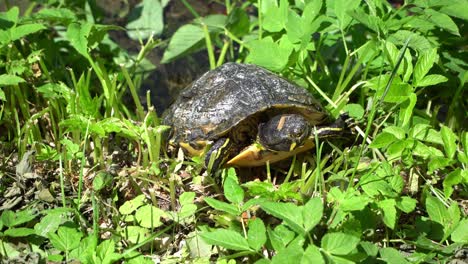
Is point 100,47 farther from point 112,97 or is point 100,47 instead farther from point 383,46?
point 383,46

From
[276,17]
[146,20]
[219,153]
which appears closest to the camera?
[219,153]

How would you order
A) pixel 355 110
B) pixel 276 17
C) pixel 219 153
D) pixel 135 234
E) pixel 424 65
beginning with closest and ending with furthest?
pixel 135 234
pixel 424 65
pixel 219 153
pixel 355 110
pixel 276 17

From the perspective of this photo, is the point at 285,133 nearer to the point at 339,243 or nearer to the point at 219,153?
the point at 219,153

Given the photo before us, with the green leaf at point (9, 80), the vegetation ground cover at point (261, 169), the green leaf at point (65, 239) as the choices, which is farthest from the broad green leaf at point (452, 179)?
the green leaf at point (9, 80)

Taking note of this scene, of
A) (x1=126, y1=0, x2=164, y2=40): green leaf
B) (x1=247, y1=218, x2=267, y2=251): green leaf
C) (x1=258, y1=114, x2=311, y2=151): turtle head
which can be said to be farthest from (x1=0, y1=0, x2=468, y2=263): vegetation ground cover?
(x1=126, y1=0, x2=164, y2=40): green leaf

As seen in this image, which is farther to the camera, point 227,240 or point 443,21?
point 443,21

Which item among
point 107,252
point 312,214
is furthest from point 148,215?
point 312,214

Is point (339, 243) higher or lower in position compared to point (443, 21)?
lower
